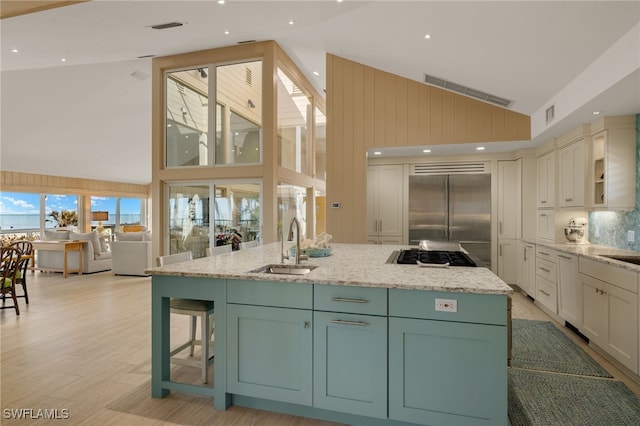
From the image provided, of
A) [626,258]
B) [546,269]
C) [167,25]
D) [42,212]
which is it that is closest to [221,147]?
[167,25]

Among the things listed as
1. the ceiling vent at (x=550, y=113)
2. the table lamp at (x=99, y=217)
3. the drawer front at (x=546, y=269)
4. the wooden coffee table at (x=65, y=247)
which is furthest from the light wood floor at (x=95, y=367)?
the table lamp at (x=99, y=217)

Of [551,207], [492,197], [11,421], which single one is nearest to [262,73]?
[492,197]

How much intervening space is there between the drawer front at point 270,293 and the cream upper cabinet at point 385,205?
3948 millimetres

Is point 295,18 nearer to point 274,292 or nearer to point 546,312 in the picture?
point 274,292

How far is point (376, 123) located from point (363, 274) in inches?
150

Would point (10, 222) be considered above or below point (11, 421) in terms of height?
above

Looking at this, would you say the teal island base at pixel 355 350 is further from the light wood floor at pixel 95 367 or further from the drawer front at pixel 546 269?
the drawer front at pixel 546 269

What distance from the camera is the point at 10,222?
30.9ft

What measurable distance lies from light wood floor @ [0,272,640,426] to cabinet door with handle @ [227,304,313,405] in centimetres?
20

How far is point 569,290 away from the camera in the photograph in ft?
12.8

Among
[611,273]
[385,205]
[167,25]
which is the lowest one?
[611,273]

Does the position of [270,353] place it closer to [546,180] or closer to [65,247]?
[546,180]

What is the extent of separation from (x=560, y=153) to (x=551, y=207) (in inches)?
30.1

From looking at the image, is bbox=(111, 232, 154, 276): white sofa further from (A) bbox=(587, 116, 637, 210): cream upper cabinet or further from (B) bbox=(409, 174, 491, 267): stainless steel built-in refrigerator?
(A) bbox=(587, 116, 637, 210): cream upper cabinet
